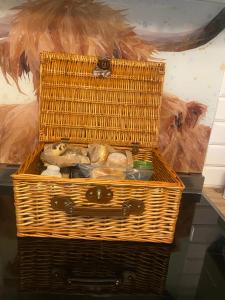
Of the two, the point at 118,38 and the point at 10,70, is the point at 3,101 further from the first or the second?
the point at 118,38

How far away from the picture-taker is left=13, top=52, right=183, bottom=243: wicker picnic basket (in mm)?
783

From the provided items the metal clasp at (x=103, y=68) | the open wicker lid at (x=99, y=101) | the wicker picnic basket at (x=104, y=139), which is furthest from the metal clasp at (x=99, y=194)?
the metal clasp at (x=103, y=68)

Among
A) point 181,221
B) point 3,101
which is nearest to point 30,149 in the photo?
point 3,101

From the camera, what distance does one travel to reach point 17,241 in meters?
0.80

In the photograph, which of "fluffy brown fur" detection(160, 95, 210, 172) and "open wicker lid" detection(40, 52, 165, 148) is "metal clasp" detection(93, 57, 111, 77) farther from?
"fluffy brown fur" detection(160, 95, 210, 172)

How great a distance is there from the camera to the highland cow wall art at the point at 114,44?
40.3 inches

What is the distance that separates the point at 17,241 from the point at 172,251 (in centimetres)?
42

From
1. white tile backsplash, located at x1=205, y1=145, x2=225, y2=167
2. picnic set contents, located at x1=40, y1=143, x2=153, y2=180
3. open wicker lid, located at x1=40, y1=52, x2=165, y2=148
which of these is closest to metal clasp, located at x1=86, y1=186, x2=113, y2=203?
picnic set contents, located at x1=40, y1=143, x2=153, y2=180

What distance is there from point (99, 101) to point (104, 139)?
0.44 ft

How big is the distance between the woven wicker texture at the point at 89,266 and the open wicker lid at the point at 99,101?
398 mm

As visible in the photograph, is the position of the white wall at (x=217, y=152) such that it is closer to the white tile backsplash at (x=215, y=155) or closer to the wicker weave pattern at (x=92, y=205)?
the white tile backsplash at (x=215, y=155)

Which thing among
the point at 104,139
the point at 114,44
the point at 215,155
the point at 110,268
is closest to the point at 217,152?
the point at 215,155

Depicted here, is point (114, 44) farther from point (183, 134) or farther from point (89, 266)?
point (89, 266)

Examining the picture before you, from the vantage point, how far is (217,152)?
121cm
